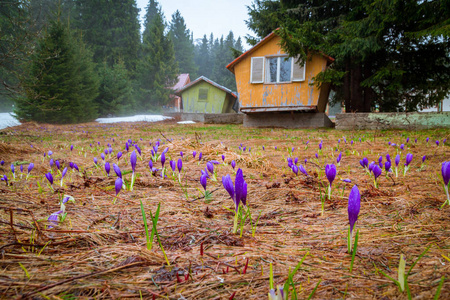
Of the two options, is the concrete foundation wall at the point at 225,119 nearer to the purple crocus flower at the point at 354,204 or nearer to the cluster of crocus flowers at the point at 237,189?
the cluster of crocus flowers at the point at 237,189

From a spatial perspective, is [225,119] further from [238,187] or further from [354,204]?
[354,204]

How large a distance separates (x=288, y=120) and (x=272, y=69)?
2.61 m

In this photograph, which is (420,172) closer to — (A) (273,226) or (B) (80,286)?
Answer: (A) (273,226)

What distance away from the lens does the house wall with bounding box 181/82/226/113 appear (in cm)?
2338

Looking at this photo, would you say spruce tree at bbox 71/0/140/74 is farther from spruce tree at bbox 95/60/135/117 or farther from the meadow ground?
the meadow ground

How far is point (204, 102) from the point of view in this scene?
936 inches

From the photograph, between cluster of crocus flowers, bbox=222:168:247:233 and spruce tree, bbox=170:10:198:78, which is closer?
cluster of crocus flowers, bbox=222:168:247:233

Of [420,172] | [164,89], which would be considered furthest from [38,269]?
[164,89]

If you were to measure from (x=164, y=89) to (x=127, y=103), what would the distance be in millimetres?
6753

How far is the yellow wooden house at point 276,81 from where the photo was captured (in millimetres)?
11008

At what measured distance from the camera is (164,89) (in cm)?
3039

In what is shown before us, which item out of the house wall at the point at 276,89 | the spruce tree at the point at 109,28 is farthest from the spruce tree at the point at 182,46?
the house wall at the point at 276,89

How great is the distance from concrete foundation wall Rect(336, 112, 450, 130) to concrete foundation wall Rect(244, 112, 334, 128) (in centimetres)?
247

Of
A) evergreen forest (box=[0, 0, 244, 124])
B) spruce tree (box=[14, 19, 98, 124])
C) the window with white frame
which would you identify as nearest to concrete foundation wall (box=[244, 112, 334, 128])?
the window with white frame
